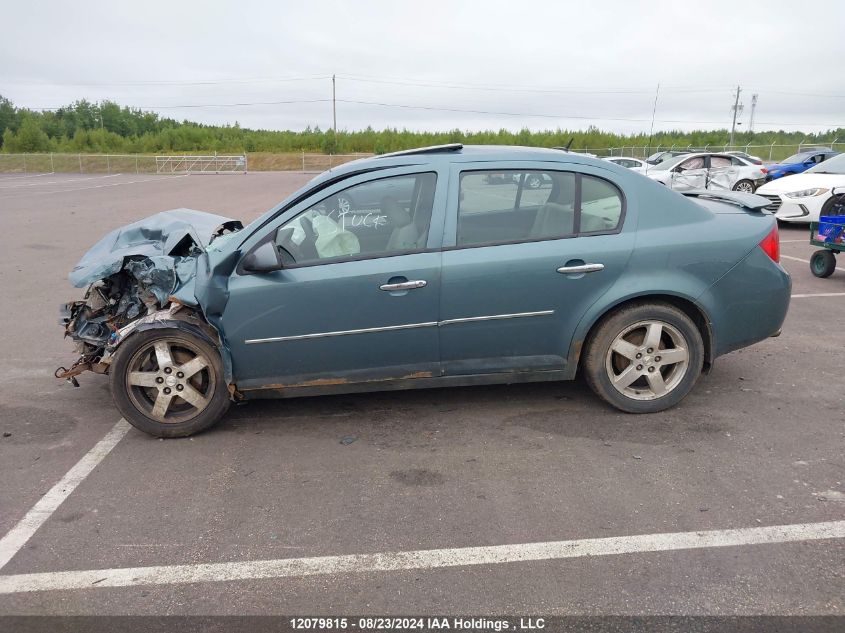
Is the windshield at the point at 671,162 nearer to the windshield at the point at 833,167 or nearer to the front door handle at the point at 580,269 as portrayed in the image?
the windshield at the point at 833,167

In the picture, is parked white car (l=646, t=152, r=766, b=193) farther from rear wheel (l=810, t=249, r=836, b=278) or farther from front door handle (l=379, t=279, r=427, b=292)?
front door handle (l=379, t=279, r=427, b=292)

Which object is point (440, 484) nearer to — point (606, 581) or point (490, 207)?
point (606, 581)

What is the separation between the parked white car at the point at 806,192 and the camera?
472 inches

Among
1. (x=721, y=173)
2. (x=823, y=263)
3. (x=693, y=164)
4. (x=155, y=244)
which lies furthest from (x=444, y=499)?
(x=693, y=164)

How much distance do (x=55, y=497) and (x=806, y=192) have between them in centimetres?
1296

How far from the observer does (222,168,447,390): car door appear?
4.04 meters

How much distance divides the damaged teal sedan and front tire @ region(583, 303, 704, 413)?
1 centimetres

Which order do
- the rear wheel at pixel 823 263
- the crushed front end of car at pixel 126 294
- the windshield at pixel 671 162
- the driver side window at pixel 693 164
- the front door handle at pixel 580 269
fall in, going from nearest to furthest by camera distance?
1. the front door handle at pixel 580 269
2. the crushed front end of car at pixel 126 294
3. the rear wheel at pixel 823 263
4. the driver side window at pixel 693 164
5. the windshield at pixel 671 162

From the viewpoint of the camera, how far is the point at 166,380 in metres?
4.22

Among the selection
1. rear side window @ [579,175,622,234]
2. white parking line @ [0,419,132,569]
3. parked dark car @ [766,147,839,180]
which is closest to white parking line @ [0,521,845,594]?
white parking line @ [0,419,132,569]

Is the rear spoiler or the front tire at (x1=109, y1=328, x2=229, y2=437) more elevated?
the rear spoiler

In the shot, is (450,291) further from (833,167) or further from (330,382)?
(833,167)

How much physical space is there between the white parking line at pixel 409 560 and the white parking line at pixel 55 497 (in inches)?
11.2

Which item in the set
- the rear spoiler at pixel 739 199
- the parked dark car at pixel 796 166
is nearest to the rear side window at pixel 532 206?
the rear spoiler at pixel 739 199
